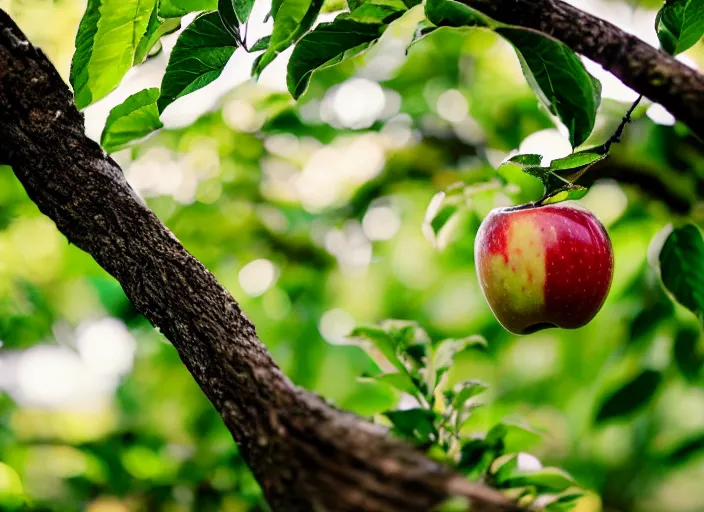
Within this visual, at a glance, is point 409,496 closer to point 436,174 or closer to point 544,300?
point 544,300

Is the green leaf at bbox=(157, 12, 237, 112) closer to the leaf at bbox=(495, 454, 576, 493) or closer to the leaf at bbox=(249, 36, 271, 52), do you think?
the leaf at bbox=(249, 36, 271, 52)

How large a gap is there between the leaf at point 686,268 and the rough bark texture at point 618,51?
1.71 feet

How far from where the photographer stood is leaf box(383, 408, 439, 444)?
0.66m

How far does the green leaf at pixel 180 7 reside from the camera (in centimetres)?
54

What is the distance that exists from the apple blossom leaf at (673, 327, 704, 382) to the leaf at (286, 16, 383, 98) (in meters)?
1.10

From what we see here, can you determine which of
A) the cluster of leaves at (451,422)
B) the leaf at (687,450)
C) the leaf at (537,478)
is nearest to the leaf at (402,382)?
the cluster of leaves at (451,422)

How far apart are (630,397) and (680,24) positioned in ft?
3.54

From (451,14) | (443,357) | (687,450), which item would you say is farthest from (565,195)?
(687,450)

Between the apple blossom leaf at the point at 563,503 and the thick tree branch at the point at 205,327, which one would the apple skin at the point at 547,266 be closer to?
the apple blossom leaf at the point at 563,503

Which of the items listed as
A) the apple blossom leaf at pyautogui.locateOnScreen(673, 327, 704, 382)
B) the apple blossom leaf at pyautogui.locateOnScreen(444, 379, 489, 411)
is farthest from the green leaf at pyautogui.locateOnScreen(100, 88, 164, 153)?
the apple blossom leaf at pyautogui.locateOnScreen(673, 327, 704, 382)

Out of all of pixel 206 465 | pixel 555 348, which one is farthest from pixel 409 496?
pixel 555 348

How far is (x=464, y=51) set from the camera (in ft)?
6.24

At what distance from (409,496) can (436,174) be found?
143 cm

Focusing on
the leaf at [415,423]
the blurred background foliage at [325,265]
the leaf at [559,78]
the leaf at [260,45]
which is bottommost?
the leaf at [415,423]
